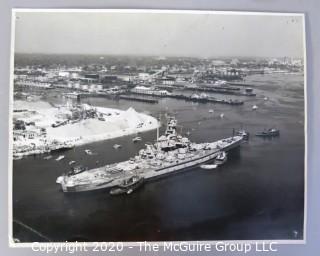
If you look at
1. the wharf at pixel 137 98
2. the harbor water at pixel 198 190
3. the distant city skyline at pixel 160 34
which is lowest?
the harbor water at pixel 198 190

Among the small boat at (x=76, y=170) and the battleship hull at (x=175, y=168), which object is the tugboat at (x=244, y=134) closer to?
the battleship hull at (x=175, y=168)

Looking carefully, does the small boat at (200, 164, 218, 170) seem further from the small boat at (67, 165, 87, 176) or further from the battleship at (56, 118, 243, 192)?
the small boat at (67, 165, 87, 176)

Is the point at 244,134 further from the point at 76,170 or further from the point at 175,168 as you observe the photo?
the point at 76,170

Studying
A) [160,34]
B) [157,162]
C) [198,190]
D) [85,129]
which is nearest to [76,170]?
[85,129]

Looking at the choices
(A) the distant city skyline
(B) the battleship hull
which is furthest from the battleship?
(A) the distant city skyline

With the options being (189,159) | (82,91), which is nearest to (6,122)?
(82,91)

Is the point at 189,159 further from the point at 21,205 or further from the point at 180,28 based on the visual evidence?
the point at 21,205

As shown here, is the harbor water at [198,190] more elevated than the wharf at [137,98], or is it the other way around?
the wharf at [137,98]

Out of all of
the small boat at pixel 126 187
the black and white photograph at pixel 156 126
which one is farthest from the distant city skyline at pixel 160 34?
the small boat at pixel 126 187
